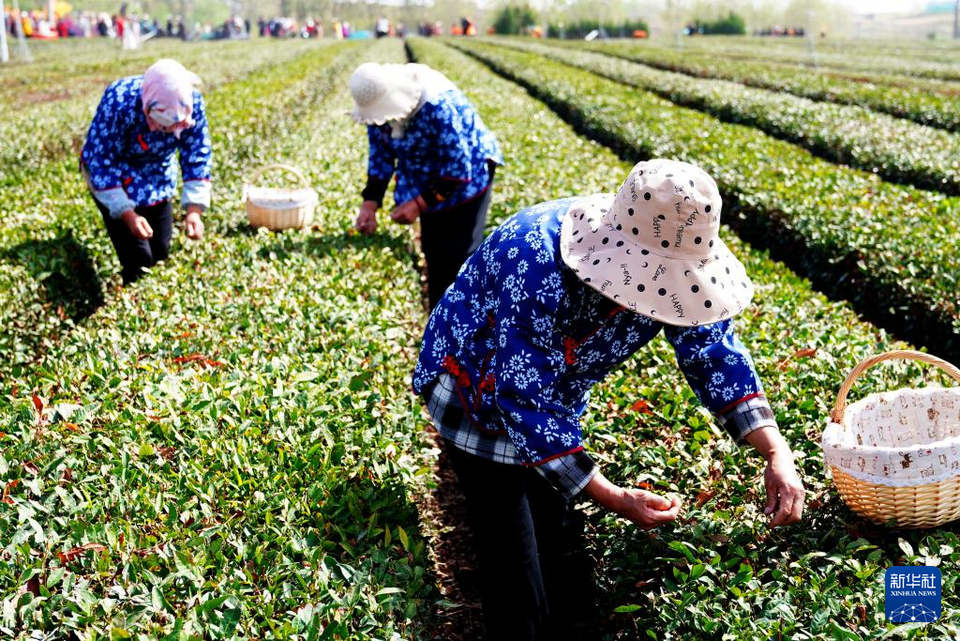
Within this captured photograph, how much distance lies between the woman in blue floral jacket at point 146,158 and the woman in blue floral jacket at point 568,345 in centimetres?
270

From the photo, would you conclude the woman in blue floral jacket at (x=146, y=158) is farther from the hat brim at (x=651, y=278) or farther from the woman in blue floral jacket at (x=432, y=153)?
the hat brim at (x=651, y=278)

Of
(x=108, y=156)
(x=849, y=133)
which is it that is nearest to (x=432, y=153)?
(x=108, y=156)

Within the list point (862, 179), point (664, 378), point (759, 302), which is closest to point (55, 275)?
point (664, 378)

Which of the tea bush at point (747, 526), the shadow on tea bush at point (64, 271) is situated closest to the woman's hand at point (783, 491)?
the tea bush at point (747, 526)

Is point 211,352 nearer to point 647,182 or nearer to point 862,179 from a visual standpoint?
point 647,182

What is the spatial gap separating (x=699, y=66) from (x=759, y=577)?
22883mm

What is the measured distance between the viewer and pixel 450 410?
99.2 inches

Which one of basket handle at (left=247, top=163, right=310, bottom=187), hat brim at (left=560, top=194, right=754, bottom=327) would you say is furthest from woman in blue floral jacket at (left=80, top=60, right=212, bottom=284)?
hat brim at (left=560, top=194, right=754, bottom=327)

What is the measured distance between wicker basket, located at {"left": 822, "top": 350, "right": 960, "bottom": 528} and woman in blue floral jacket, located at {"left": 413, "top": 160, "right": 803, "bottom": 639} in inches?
14.6

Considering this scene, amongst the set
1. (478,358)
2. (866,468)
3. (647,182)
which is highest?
(647,182)

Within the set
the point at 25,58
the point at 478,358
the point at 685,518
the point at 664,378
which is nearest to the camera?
the point at 478,358

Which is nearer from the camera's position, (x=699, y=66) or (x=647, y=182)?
(x=647, y=182)

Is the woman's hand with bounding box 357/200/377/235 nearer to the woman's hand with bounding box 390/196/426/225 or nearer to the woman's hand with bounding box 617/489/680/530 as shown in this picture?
the woman's hand with bounding box 390/196/426/225

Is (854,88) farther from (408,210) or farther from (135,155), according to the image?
(135,155)
